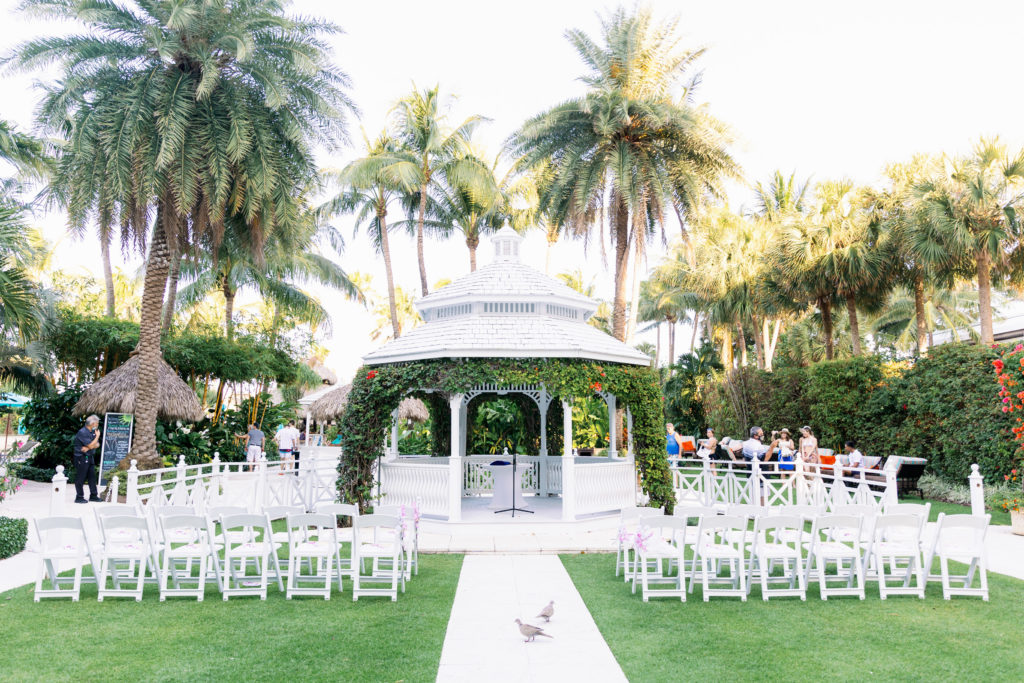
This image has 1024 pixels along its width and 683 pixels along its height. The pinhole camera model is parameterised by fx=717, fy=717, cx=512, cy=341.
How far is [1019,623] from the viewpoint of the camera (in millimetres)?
6980

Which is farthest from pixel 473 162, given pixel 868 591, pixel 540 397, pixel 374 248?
pixel 868 591

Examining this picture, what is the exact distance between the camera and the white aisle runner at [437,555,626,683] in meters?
5.62

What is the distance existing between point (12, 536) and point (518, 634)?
8.35m

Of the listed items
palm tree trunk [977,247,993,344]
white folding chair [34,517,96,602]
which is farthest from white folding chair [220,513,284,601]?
palm tree trunk [977,247,993,344]

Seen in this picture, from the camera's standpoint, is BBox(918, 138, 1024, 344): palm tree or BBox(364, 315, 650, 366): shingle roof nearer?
BBox(364, 315, 650, 366): shingle roof

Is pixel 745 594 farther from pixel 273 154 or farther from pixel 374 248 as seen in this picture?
pixel 374 248

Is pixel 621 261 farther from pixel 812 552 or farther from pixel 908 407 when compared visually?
pixel 812 552

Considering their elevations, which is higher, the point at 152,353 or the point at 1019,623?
the point at 152,353

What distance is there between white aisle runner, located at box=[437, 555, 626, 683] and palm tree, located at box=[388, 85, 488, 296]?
19.5 m

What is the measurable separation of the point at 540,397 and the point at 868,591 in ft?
29.5

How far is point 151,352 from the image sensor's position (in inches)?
669

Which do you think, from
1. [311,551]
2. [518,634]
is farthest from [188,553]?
[518,634]

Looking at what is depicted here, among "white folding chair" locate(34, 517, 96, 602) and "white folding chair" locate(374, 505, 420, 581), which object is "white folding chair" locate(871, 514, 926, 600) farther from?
"white folding chair" locate(34, 517, 96, 602)

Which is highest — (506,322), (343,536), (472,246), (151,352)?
(472,246)
